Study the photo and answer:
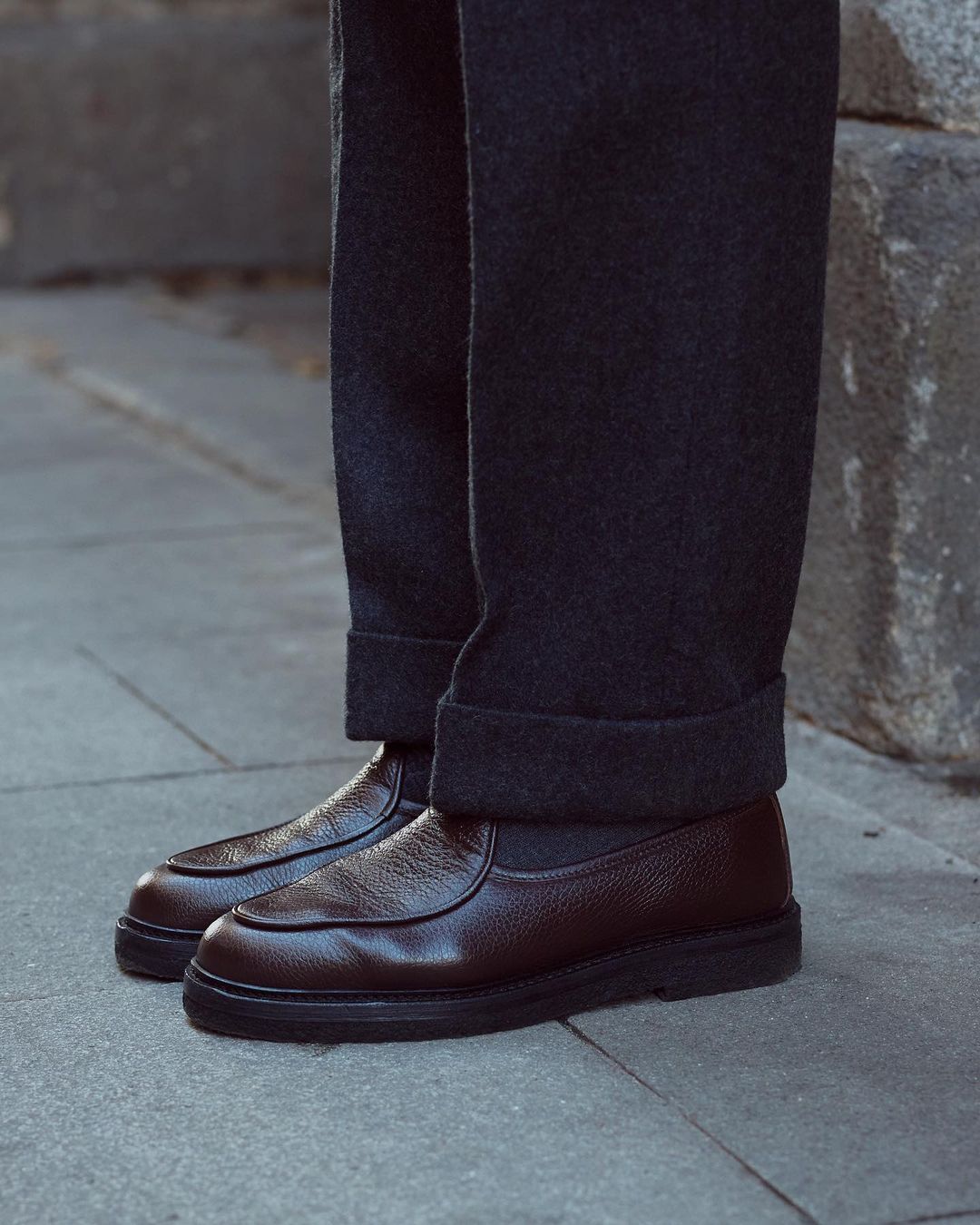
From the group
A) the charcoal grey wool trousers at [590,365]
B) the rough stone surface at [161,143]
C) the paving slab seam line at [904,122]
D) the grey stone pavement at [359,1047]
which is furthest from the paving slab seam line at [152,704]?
the rough stone surface at [161,143]

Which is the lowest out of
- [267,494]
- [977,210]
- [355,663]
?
[267,494]

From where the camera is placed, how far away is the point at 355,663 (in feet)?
4.73

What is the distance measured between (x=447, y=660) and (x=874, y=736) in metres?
0.70

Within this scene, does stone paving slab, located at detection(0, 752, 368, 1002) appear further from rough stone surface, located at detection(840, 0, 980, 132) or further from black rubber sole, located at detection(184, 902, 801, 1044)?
rough stone surface, located at detection(840, 0, 980, 132)

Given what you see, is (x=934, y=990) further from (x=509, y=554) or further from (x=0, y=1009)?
(x=0, y=1009)

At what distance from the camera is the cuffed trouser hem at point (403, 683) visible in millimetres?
1414

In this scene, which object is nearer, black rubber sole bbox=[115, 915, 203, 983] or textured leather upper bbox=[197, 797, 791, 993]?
textured leather upper bbox=[197, 797, 791, 993]

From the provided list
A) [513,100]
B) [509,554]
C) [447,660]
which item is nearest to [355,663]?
[447,660]

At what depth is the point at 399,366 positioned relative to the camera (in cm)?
140

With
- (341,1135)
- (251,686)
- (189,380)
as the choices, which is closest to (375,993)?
(341,1135)

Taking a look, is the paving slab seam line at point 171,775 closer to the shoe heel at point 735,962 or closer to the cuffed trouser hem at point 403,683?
the cuffed trouser hem at point 403,683

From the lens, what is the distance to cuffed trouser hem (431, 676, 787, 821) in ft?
4.18

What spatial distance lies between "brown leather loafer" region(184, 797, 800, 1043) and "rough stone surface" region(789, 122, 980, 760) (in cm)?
60

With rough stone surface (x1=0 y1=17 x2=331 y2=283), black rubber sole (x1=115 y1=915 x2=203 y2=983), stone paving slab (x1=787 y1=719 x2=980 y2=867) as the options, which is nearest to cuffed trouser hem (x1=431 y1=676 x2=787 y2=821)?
black rubber sole (x1=115 y1=915 x2=203 y2=983)
